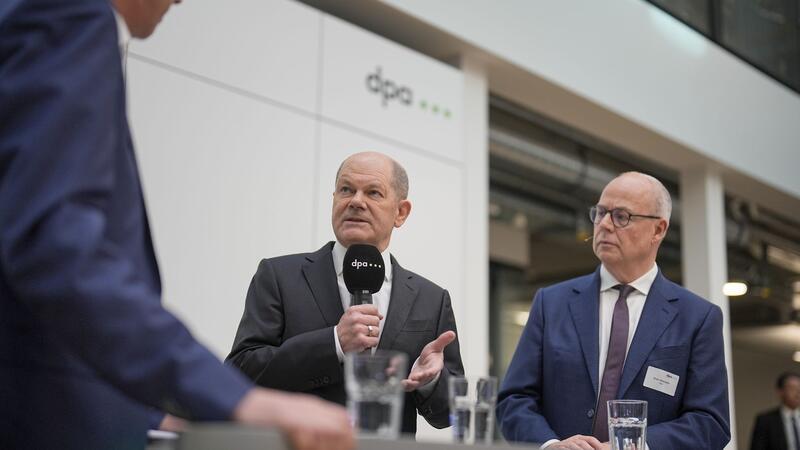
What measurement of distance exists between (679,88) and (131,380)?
697cm

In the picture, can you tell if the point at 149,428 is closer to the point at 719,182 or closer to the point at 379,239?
the point at 379,239

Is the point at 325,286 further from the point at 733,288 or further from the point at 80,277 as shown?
the point at 733,288

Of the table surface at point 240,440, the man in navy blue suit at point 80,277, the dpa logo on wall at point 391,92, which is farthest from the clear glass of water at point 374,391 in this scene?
the dpa logo on wall at point 391,92

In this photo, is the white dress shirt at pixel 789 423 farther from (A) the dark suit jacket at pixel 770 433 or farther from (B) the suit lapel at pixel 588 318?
(B) the suit lapel at pixel 588 318

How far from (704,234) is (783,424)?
368 centimetres

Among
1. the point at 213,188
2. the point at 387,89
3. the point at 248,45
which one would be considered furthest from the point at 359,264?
the point at 387,89

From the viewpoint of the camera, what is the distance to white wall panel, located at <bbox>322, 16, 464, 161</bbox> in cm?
518

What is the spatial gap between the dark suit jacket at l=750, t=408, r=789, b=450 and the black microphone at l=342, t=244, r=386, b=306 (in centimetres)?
911

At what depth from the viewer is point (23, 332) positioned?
4.32ft

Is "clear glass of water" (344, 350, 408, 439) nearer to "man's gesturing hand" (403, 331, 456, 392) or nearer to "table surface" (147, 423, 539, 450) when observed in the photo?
"table surface" (147, 423, 539, 450)

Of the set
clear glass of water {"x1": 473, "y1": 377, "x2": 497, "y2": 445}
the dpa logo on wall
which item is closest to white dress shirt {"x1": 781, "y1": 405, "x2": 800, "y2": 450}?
the dpa logo on wall

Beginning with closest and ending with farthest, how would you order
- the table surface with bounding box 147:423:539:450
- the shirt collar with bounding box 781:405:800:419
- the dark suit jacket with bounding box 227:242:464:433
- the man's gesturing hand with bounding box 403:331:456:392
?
the table surface with bounding box 147:423:539:450 → the man's gesturing hand with bounding box 403:331:456:392 → the dark suit jacket with bounding box 227:242:464:433 → the shirt collar with bounding box 781:405:800:419

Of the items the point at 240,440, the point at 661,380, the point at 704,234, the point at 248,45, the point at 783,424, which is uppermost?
the point at 704,234

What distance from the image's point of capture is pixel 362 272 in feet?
8.55
